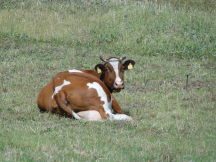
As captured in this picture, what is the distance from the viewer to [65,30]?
22.0m

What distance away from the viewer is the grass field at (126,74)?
870cm

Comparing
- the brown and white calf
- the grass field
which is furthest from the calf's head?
the grass field

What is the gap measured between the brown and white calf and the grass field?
0.86 feet

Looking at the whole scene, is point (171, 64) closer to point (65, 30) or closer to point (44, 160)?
point (65, 30)

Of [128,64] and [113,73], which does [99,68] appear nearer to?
[113,73]

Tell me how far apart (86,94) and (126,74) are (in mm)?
5825

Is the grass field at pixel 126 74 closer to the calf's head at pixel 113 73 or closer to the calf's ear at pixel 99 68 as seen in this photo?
the calf's head at pixel 113 73

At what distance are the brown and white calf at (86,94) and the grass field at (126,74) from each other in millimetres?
264

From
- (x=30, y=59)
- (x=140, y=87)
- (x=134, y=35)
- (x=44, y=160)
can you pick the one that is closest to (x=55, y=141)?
(x=44, y=160)

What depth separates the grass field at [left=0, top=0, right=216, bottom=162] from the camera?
343 inches

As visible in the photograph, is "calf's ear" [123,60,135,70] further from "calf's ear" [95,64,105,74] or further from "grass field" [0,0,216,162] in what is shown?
"grass field" [0,0,216,162]

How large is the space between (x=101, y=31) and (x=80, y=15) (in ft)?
5.61

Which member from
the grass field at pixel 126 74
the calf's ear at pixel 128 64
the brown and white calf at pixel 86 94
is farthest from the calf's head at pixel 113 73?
the grass field at pixel 126 74

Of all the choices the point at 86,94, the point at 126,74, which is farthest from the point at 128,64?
the point at 126,74
